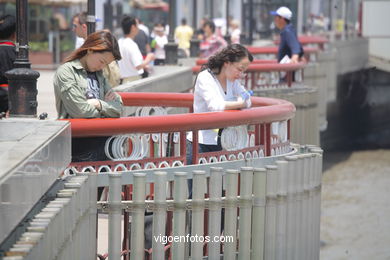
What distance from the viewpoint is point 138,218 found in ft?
22.6

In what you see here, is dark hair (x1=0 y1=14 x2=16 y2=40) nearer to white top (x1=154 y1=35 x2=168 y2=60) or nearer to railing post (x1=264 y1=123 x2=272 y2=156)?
railing post (x1=264 y1=123 x2=272 y2=156)

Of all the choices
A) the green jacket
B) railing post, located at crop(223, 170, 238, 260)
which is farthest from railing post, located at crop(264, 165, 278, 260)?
the green jacket

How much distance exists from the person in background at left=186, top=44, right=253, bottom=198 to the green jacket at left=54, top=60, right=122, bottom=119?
107 cm

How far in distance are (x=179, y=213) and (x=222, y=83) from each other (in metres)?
1.98

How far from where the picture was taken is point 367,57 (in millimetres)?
42188

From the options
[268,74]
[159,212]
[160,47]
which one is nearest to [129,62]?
[268,74]

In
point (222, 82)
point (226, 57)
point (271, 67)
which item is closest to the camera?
point (226, 57)

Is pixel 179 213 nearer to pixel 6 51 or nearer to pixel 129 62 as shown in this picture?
pixel 6 51

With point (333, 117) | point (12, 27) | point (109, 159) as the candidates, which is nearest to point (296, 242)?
point (109, 159)

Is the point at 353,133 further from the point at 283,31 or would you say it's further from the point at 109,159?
the point at 109,159

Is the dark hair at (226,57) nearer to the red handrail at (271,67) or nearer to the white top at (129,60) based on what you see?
the white top at (129,60)

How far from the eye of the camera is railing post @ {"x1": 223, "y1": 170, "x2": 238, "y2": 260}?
719cm

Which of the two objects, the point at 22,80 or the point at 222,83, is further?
the point at 222,83

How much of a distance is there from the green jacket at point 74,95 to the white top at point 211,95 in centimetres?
96
